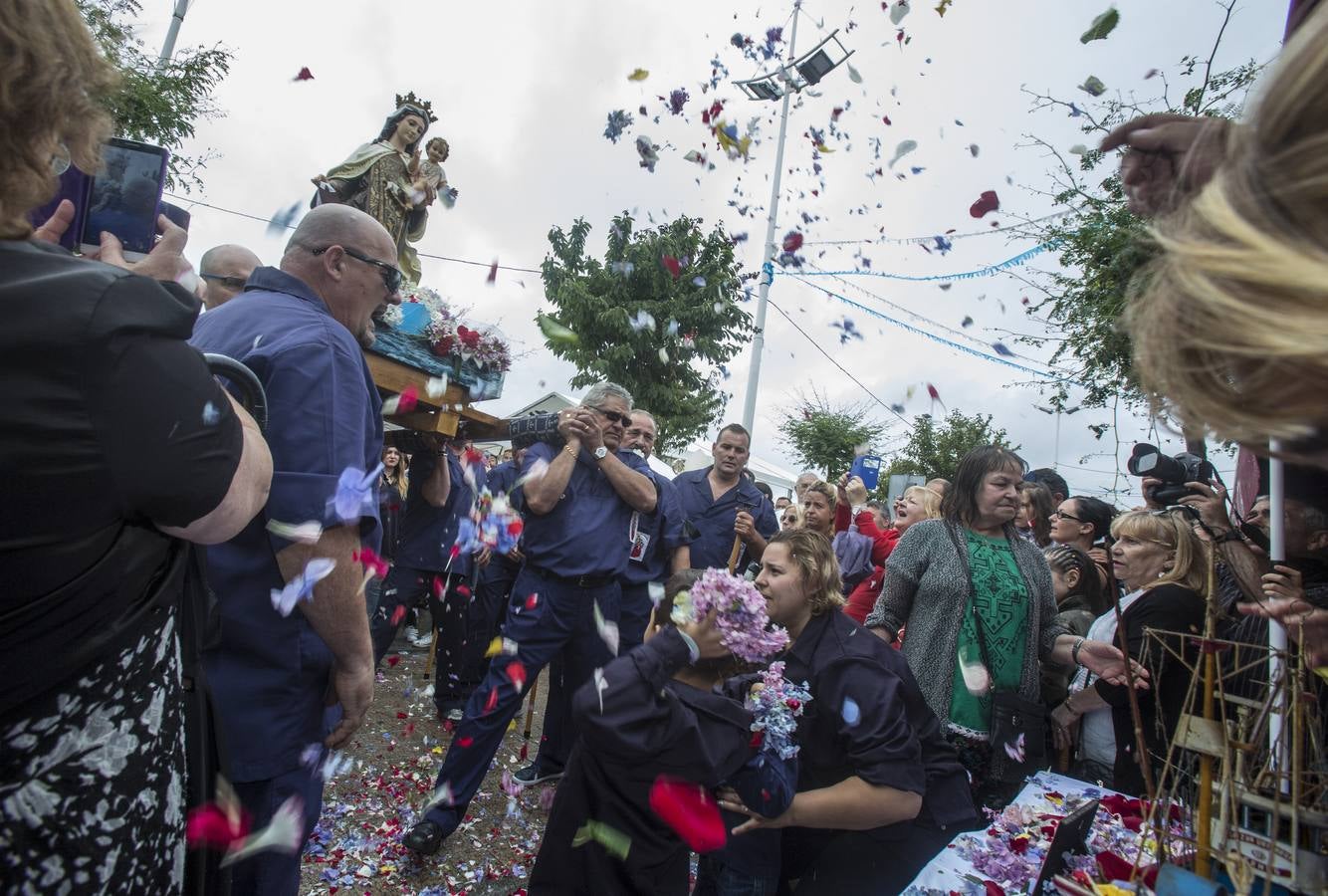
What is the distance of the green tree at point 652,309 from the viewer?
1573cm

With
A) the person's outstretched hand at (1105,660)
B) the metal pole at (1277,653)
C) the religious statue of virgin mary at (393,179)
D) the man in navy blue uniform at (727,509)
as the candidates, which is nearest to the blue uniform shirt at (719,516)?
the man in navy blue uniform at (727,509)

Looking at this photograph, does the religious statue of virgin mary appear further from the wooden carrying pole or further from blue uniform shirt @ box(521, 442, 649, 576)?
the wooden carrying pole

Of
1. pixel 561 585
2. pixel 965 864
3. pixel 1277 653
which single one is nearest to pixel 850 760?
pixel 965 864

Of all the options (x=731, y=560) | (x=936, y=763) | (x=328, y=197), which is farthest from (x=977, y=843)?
(x=328, y=197)

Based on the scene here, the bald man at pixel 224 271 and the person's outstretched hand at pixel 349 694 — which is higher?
the bald man at pixel 224 271

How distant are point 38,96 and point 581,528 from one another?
10.7 feet

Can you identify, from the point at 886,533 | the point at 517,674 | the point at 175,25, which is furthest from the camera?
the point at 175,25

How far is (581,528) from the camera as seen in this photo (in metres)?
4.06

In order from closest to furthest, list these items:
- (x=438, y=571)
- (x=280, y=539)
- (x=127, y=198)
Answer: (x=280, y=539), (x=127, y=198), (x=438, y=571)

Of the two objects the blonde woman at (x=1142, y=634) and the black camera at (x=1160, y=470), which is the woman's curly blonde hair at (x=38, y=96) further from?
the blonde woman at (x=1142, y=634)

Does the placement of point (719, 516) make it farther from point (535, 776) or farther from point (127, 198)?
point (127, 198)

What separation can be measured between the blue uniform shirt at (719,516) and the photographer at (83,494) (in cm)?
444

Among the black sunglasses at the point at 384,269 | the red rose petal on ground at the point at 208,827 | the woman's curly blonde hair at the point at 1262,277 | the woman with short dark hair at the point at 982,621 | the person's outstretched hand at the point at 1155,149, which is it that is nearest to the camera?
the woman's curly blonde hair at the point at 1262,277

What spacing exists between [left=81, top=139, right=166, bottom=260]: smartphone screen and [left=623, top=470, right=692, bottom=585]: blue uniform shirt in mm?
2882
